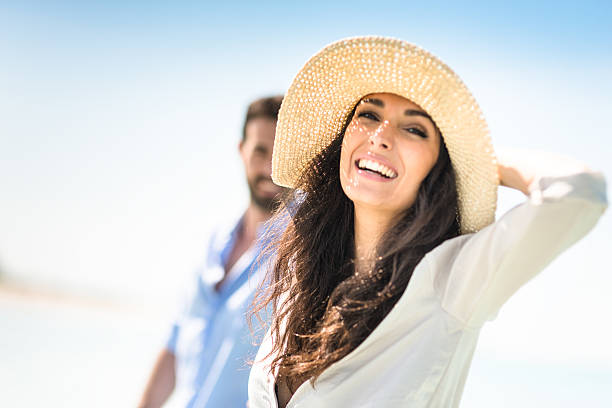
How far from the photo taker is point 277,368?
78.5 inches

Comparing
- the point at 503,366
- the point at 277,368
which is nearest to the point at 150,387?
the point at 277,368

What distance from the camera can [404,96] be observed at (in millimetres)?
1869

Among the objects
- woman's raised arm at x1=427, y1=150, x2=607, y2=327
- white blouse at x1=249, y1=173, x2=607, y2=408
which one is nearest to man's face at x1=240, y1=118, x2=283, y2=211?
white blouse at x1=249, y1=173, x2=607, y2=408

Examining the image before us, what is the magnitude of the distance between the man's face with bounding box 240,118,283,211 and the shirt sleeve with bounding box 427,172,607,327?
4.80 ft

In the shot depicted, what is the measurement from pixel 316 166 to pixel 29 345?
7.13 meters

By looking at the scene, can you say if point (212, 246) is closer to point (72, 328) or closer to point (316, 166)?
point (316, 166)

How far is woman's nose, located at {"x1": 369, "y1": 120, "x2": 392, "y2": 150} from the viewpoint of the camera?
1854mm

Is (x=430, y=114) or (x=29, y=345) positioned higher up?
(x=430, y=114)

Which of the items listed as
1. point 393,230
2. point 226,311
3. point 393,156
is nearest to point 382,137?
point 393,156

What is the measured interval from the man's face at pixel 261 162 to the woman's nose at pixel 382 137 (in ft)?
3.85

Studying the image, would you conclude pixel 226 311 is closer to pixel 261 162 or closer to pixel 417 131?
pixel 261 162

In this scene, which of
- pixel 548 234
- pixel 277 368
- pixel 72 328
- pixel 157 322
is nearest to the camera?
pixel 548 234

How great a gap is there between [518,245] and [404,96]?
57cm

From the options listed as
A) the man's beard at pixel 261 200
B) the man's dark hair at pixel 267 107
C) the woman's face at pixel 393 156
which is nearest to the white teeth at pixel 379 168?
the woman's face at pixel 393 156
